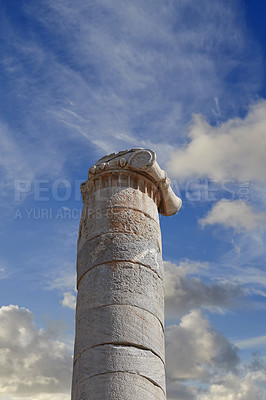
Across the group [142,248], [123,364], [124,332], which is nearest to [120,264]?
[142,248]

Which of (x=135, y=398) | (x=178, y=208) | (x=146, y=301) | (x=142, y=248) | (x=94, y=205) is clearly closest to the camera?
(x=135, y=398)

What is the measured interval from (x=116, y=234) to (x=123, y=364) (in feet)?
7.06

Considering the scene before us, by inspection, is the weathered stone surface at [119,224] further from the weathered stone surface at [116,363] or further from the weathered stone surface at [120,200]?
the weathered stone surface at [116,363]

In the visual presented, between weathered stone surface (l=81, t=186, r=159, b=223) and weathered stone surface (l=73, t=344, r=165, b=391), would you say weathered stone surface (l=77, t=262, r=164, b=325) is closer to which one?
weathered stone surface (l=73, t=344, r=165, b=391)

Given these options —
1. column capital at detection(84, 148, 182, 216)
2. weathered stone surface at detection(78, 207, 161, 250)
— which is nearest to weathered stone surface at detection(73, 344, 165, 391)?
weathered stone surface at detection(78, 207, 161, 250)

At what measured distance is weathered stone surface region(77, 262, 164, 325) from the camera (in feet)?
24.4

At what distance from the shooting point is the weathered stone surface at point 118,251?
7.88m

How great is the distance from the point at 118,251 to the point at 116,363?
1810 millimetres

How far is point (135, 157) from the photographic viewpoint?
9.19m

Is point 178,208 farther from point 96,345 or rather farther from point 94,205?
point 96,345

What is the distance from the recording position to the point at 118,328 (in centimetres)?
711

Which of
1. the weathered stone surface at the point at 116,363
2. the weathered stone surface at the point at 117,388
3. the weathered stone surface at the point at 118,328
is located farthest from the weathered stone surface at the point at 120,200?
→ the weathered stone surface at the point at 117,388

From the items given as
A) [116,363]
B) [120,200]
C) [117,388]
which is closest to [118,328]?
[116,363]

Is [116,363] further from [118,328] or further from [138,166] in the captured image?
[138,166]
